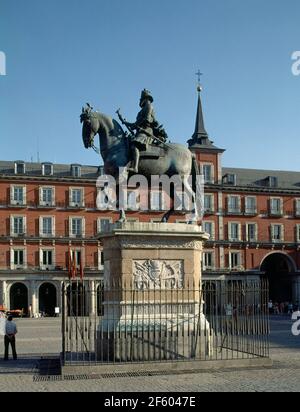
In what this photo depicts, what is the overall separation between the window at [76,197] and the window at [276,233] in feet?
67.1

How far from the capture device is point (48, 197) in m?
57.1

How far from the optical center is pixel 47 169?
190ft

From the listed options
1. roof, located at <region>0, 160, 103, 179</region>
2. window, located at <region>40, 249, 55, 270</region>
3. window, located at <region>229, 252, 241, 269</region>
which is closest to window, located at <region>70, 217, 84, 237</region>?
window, located at <region>40, 249, 55, 270</region>

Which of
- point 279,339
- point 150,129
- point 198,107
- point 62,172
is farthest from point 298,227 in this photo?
point 150,129

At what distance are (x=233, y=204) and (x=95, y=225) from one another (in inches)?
576

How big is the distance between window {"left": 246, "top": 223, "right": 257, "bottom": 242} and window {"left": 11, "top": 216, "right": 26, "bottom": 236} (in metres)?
22.9

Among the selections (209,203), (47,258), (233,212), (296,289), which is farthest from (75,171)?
(296,289)

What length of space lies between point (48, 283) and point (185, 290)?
43.6m

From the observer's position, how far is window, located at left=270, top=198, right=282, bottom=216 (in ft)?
207

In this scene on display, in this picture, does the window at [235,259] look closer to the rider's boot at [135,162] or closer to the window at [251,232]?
the window at [251,232]

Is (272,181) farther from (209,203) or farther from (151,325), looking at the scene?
(151,325)

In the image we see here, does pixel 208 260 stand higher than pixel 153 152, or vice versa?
pixel 153 152
